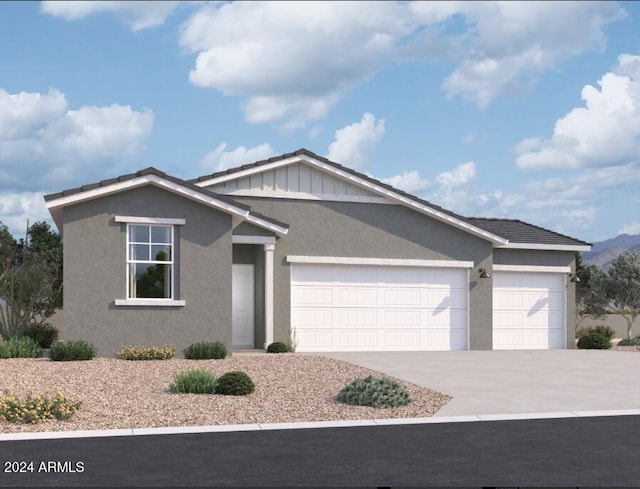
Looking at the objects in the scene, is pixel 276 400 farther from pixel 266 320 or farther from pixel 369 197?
pixel 369 197

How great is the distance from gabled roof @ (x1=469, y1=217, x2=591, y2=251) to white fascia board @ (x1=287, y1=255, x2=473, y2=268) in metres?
1.53

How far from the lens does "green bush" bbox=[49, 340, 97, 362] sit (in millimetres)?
18547

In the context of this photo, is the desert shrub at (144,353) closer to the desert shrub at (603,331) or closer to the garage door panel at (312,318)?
the garage door panel at (312,318)

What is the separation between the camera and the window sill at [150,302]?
66.2 ft

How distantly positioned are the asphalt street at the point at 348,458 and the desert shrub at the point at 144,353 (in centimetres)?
876

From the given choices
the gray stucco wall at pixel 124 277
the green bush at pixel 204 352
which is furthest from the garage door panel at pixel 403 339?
the green bush at pixel 204 352

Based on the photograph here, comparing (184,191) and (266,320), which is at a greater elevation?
(184,191)

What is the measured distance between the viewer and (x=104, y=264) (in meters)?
20.2

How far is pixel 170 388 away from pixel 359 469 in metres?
6.43

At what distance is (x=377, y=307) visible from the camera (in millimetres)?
24938

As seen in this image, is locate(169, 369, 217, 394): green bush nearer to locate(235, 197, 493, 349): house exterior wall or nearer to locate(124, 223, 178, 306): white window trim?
locate(124, 223, 178, 306): white window trim

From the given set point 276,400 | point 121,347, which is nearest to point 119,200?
point 121,347

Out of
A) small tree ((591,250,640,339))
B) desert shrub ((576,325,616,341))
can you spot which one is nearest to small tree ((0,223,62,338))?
desert shrub ((576,325,616,341))

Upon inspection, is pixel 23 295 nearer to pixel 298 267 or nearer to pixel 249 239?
pixel 249 239
